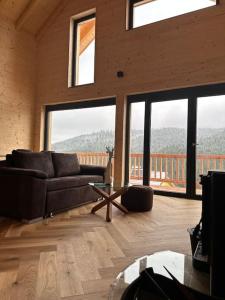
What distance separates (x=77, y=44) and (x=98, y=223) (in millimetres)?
4742

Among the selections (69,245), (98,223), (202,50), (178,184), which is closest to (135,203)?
(98,223)

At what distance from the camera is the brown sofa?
2545mm

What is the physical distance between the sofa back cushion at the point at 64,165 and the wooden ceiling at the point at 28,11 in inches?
153

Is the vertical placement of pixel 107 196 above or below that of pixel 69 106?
below

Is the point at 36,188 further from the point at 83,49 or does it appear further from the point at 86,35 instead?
the point at 86,35

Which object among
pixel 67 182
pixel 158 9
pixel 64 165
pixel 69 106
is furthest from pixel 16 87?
pixel 67 182

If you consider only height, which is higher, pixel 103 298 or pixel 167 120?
pixel 167 120

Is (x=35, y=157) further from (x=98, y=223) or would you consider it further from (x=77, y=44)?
(x=77, y=44)

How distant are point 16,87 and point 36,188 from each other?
4.05m

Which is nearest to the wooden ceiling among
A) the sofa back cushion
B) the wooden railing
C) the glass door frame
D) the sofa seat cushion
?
the glass door frame

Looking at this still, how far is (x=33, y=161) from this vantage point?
10.3ft

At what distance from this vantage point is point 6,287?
53.8 inches

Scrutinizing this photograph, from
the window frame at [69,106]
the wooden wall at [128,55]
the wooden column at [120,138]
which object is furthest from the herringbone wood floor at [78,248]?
the window frame at [69,106]

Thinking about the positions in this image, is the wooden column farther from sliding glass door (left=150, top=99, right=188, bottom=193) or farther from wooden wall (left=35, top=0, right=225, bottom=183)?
sliding glass door (left=150, top=99, right=188, bottom=193)
